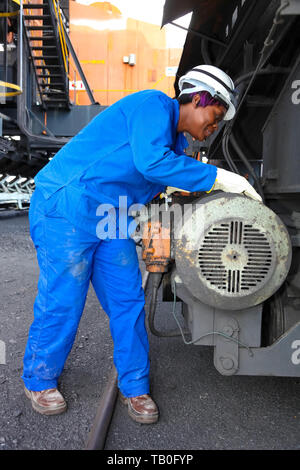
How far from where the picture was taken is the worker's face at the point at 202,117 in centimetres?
186

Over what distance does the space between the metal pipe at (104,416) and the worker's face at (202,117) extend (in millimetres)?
1379

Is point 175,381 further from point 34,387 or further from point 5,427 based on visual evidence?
point 5,427

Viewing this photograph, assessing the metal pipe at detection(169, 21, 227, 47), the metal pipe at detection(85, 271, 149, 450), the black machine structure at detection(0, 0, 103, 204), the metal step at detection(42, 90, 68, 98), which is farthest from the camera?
the metal step at detection(42, 90, 68, 98)

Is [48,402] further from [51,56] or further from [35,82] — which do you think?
[51,56]

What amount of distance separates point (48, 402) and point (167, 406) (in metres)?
0.59

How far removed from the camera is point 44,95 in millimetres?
8102

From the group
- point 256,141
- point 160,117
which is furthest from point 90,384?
point 256,141

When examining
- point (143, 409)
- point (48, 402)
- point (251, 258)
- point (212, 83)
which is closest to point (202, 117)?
point (212, 83)

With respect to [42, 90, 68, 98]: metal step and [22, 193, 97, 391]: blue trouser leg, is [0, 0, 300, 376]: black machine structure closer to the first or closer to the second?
[22, 193, 97, 391]: blue trouser leg

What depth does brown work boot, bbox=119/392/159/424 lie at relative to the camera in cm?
185

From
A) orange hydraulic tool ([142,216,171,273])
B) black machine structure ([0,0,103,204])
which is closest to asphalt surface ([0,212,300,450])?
orange hydraulic tool ([142,216,171,273])

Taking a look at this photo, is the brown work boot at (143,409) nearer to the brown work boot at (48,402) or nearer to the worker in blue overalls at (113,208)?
the worker in blue overalls at (113,208)

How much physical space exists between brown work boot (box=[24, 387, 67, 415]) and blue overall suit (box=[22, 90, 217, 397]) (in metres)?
0.04

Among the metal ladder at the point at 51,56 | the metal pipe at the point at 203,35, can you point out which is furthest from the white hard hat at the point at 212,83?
the metal ladder at the point at 51,56
